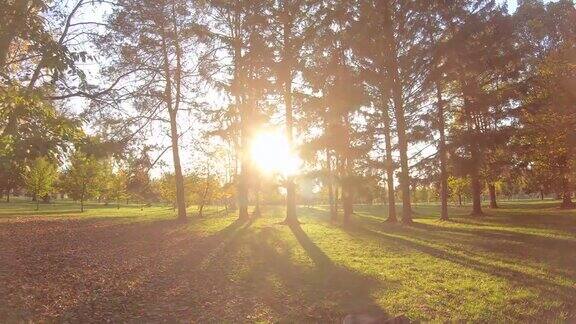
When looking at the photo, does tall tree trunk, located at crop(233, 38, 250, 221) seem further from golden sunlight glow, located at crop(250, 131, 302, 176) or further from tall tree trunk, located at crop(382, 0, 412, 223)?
tall tree trunk, located at crop(382, 0, 412, 223)

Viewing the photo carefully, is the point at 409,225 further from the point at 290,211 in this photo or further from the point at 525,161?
the point at 525,161

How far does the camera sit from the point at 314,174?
20.5 meters

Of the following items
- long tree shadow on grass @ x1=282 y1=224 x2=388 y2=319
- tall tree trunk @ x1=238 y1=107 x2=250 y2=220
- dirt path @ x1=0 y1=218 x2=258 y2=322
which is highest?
tall tree trunk @ x1=238 y1=107 x2=250 y2=220

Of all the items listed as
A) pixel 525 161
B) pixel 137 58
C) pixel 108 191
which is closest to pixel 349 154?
pixel 137 58

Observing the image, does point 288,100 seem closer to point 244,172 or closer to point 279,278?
point 244,172

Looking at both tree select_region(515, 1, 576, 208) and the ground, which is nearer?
the ground

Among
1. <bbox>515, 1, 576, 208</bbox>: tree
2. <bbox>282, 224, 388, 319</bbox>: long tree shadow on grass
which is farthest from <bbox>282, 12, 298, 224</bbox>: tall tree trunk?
<bbox>515, 1, 576, 208</bbox>: tree

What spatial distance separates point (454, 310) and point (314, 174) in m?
12.9

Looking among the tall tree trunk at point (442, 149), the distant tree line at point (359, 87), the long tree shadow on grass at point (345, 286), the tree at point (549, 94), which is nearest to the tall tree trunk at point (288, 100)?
the distant tree line at point (359, 87)

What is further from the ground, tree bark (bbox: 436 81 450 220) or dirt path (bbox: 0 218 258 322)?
tree bark (bbox: 436 81 450 220)

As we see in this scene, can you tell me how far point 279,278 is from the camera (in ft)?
34.1

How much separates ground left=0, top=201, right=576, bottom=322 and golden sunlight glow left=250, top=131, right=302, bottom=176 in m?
5.46

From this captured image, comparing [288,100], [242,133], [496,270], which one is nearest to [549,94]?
[496,270]

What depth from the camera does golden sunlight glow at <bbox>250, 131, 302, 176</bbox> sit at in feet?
70.6
